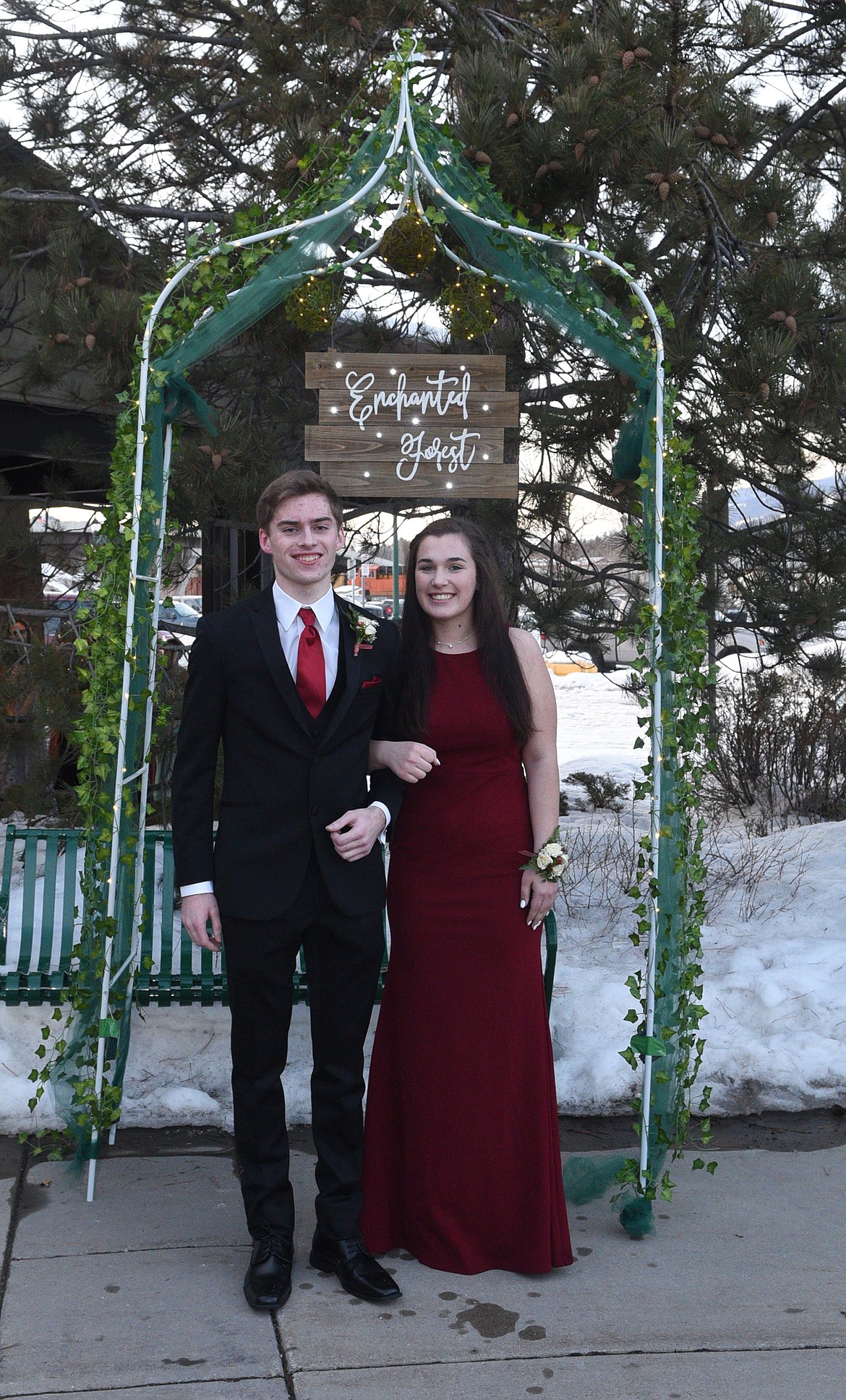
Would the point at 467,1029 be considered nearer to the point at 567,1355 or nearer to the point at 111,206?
the point at 567,1355

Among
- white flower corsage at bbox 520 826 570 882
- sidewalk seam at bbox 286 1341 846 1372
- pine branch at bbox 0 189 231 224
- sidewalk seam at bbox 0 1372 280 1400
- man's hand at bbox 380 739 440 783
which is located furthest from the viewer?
pine branch at bbox 0 189 231 224

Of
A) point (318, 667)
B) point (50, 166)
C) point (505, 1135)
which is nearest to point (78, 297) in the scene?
point (50, 166)

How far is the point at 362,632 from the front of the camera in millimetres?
3041

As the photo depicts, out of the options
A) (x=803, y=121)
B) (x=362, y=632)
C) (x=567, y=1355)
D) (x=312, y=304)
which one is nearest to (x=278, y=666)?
(x=362, y=632)

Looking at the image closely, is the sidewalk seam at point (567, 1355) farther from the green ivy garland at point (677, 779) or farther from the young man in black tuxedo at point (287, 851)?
the green ivy garland at point (677, 779)

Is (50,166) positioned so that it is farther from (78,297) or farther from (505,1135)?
(505,1135)

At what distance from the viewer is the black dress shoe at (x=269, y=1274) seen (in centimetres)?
289

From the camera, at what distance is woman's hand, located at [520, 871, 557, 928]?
3141 millimetres

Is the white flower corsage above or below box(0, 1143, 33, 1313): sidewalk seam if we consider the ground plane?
above

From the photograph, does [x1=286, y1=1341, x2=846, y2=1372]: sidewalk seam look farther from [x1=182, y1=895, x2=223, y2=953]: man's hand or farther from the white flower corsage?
the white flower corsage

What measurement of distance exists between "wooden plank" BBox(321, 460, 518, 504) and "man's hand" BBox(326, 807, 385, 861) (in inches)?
66.5

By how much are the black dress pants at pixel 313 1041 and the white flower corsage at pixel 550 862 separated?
0.43 meters

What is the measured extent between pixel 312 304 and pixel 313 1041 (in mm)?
2642

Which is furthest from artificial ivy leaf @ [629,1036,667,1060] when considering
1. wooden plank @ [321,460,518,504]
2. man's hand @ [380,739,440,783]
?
wooden plank @ [321,460,518,504]
